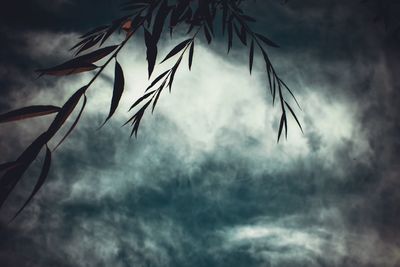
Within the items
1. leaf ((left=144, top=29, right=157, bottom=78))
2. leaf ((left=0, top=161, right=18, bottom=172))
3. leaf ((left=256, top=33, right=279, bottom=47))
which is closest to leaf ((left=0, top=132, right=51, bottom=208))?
leaf ((left=0, top=161, right=18, bottom=172))

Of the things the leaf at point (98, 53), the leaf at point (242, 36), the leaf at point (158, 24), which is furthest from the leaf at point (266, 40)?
the leaf at point (98, 53)

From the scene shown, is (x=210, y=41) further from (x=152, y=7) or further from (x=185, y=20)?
(x=152, y=7)

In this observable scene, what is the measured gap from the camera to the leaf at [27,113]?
1.84 feet

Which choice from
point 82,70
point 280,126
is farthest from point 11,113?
point 280,126

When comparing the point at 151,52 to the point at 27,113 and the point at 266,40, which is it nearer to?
the point at 27,113

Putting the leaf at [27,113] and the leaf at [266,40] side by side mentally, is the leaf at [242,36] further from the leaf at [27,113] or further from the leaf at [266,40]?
the leaf at [27,113]

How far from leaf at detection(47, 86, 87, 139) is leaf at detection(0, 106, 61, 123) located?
21mm

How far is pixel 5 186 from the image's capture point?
494 mm

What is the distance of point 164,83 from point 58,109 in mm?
648

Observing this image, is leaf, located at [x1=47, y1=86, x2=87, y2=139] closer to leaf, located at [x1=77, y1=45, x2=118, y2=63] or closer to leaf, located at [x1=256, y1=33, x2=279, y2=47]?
leaf, located at [x1=77, y1=45, x2=118, y2=63]

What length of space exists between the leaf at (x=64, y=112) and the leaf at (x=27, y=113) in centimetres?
2

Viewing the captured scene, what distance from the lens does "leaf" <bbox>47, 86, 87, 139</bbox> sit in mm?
573

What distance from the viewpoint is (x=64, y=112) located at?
0.60m

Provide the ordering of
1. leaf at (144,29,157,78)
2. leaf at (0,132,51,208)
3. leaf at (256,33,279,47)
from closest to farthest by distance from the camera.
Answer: leaf at (0,132,51,208), leaf at (144,29,157,78), leaf at (256,33,279,47)
